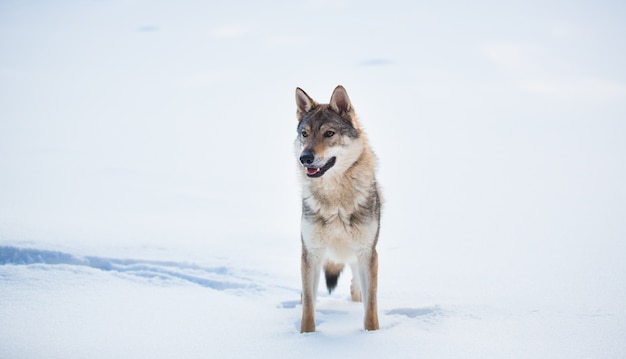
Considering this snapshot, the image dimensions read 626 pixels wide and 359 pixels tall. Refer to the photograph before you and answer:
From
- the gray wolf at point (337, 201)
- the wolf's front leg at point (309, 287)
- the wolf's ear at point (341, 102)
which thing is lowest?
the wolf's front leg at point (309, 287)

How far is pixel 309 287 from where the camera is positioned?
357 centimetres

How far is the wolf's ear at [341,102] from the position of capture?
3.78m

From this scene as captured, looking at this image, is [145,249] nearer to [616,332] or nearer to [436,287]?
[436,287]

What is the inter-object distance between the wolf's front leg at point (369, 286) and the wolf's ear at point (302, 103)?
1317 millimetres

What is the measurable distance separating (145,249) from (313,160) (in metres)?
2.78

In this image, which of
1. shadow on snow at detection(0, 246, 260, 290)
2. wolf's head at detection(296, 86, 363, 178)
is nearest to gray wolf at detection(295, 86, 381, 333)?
wolf's head at detection(296, 86, 363, 178)

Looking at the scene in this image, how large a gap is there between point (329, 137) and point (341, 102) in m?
0.37

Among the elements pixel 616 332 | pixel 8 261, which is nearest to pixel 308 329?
pixel 616 332

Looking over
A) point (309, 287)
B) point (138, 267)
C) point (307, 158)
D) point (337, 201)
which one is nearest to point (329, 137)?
point (307, 158)

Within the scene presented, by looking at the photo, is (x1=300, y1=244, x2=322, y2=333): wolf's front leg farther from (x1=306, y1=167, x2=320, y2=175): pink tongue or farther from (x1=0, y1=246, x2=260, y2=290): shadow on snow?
(x1=0, y1=246, x2=260, y2=290): shadow on snow

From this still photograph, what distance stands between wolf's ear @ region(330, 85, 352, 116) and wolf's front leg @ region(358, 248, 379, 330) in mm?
1139

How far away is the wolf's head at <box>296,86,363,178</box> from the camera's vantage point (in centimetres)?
350

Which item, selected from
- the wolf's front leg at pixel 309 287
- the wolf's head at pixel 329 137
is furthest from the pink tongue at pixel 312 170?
the wolf's front leg at pixel 309 287

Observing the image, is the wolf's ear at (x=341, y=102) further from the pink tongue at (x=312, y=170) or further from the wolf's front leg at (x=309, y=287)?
the wolf's front leg at (x=309, y=287)
